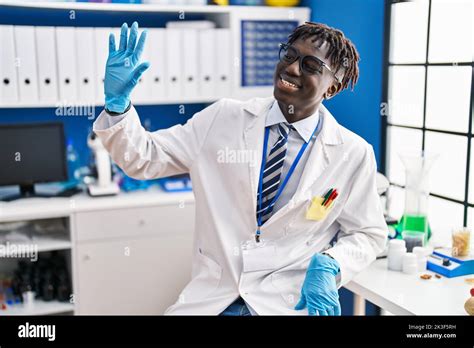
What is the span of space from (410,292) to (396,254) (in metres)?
0.16

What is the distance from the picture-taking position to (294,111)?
1.14 metres

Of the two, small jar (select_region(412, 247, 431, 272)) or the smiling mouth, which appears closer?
the smiling mouth

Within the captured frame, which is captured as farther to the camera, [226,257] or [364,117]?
[364,117]

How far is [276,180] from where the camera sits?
3.65 feet

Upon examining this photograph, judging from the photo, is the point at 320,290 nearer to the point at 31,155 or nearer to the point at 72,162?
the point at 31,155

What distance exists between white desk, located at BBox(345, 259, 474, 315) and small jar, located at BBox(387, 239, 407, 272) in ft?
0.06

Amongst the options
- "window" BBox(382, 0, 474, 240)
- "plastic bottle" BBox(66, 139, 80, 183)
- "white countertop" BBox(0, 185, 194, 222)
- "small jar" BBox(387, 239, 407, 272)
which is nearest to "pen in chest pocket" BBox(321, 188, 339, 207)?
"small jar" BBox(387, 239, 407, 272)

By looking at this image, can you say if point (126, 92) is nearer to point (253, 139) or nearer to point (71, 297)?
point (253, 139)

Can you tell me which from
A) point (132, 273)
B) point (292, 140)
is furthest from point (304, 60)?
point (132, 273)

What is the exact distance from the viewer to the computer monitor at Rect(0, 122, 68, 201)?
6.95ft

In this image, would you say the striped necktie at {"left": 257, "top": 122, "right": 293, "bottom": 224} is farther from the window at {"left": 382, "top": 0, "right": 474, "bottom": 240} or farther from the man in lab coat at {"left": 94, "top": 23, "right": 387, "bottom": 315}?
the window at {"left": 382, "top": 0, "right": 474, "bottom": 240}

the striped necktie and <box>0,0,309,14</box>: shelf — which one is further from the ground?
<box>0,0,309,14</box>: shelf
